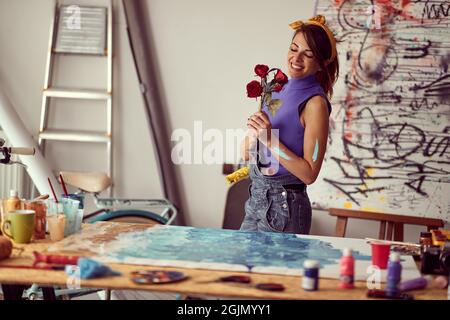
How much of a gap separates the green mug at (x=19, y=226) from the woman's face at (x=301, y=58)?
1111mm

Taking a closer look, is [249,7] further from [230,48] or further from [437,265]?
[437,265]

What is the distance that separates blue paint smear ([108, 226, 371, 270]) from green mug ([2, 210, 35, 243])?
0.90 ft

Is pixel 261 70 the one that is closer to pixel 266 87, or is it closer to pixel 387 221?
pixel 266 87

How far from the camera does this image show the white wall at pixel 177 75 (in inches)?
173

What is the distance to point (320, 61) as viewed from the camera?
291 centimetres

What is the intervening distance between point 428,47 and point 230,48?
1088mm

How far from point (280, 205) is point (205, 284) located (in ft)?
2.93

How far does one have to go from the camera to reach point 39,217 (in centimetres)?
245

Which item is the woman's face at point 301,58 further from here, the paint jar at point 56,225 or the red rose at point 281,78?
the paint jar at point 56,225

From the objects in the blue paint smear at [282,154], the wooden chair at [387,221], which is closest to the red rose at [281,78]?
the blue paint smear at [282,154]

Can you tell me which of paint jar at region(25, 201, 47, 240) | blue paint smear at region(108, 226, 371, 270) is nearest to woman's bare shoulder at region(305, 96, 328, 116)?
blue paint smear at region(108, 226, 371, 270)

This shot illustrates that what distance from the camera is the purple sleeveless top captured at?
2.88 metres

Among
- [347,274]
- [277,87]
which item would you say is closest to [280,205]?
[277,87]

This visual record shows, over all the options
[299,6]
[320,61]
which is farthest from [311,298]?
[299,6]
